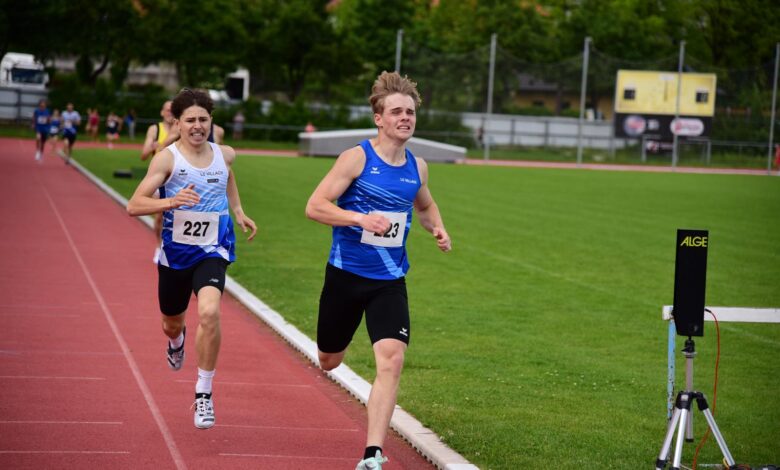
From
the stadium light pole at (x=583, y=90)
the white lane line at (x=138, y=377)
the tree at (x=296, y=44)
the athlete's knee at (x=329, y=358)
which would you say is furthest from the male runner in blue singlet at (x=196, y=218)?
the tree at (x=296, y=44)

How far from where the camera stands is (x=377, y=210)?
22.8 feet

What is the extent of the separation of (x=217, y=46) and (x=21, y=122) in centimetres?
1449

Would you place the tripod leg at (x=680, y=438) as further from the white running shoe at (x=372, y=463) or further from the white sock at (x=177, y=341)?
the white sock at (x=177, y=341)

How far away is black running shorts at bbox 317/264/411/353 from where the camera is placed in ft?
22.5

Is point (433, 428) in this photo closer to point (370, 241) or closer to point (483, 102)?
point (370, 241)

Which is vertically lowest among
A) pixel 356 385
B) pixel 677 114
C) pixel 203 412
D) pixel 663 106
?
pixel 356 385

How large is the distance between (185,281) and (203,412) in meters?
1.02

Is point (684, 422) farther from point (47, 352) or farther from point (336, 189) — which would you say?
point (47, 352)

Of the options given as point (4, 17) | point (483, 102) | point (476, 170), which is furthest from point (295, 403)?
point (483, 102)

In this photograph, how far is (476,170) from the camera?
159 ft

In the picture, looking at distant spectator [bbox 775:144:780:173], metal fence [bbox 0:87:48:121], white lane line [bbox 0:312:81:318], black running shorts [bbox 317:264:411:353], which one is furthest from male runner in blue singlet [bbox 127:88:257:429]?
metal fence [bbox 0:87:48:121]

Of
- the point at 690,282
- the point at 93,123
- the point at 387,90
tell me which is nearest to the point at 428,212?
the point at 387,90

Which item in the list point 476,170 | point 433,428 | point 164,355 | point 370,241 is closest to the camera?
point 370,241

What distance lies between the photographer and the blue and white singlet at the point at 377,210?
692 centimetres
